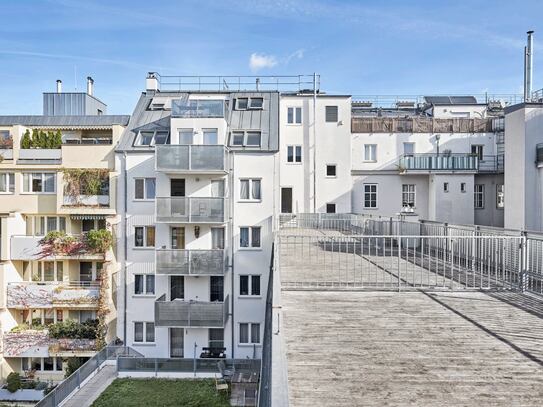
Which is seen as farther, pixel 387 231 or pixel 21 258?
pixel 21 258

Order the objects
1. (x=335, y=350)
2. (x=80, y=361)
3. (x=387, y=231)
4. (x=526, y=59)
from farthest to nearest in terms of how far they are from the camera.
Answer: (x=526, y=59) < (x=80, y=361) < (x=387, y=231) < (x=335, y=350)

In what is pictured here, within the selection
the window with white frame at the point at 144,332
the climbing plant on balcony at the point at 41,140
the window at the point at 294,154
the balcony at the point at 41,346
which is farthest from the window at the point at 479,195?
the climbing plant on balcony at the point at 41,140

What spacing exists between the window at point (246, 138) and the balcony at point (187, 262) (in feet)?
22.1

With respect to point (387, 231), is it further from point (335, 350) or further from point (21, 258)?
point (21, 258)

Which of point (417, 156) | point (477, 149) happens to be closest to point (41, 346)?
point (417, 156)

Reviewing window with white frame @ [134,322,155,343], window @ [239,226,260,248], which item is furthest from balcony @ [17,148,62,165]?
window @ [239,226,260,248]

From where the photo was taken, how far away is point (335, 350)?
5.91 meters

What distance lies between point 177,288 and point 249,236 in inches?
202

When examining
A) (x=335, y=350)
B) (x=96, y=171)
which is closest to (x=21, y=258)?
(x=96, y=171)

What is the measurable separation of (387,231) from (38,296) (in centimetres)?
1987

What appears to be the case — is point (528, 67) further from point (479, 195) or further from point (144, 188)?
point (144, 188)

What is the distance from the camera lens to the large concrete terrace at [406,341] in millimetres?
4613

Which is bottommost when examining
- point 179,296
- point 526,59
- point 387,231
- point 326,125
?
point 179,296

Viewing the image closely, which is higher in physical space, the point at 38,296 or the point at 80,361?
the point at 38,296
